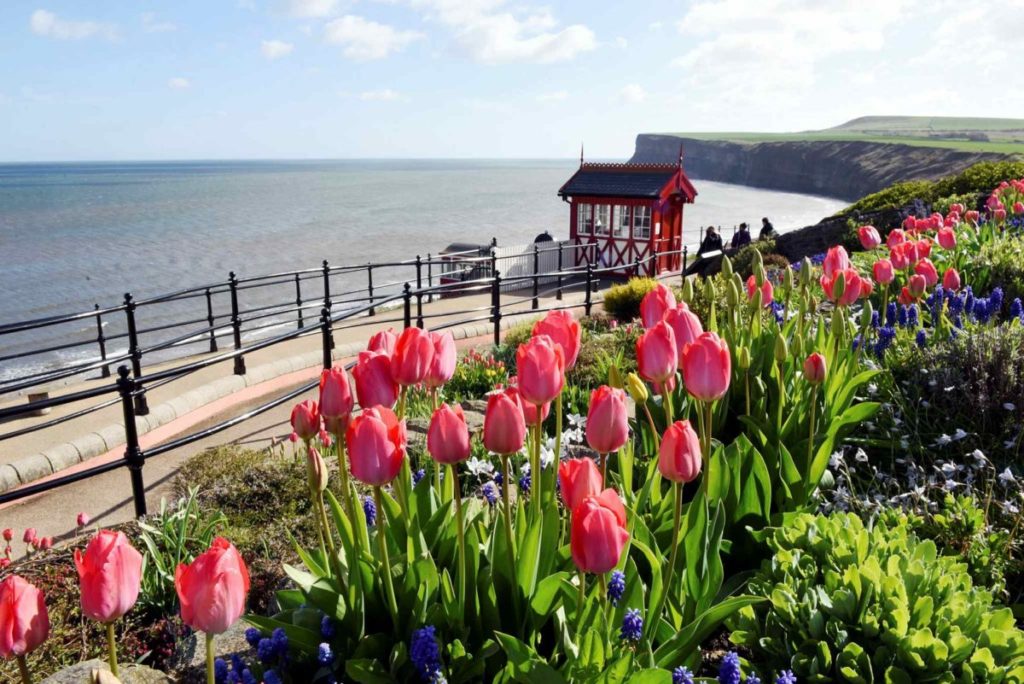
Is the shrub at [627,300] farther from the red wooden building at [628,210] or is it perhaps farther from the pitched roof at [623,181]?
the pitched roof at [623,181]

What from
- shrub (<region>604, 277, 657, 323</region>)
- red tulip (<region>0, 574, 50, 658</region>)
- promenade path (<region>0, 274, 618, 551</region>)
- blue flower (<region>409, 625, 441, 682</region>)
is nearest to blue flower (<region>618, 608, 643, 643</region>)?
blue flower (<region>409, 625, 441, 682</region>)

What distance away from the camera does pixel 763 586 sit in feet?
7.65

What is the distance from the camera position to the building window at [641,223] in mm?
22828

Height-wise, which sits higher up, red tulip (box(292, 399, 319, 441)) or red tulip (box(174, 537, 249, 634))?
red tulip (box(292, 399, 319, 441))

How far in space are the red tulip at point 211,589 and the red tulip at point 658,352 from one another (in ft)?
3.77

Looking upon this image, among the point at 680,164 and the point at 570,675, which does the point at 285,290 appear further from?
the point at 570,675

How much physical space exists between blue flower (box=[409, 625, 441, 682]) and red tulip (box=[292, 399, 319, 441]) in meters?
0.58

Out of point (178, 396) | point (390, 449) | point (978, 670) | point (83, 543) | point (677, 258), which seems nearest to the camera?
point (390, 449)

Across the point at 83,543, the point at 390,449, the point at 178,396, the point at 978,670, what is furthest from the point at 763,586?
the point at 178,396

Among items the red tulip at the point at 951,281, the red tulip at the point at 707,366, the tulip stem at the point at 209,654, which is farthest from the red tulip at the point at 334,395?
the red tulip at the point at 951,281

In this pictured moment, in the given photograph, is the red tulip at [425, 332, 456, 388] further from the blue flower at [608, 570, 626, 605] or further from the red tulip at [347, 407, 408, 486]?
the blue flower at [608, 570, 626, 605]

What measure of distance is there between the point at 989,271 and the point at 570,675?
226 inches

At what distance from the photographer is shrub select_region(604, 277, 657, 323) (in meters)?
10.4

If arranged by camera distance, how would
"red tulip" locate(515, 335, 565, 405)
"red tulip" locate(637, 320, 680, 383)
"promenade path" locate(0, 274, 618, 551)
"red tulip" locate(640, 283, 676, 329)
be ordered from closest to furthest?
"red tulip" locate(515, 335, 565, 405), "red tulip" locate(637, 320, 680, 383), "red tulip" locate(640, 283, 676, 329), "promenade path" locate(0, 274, 618, 551)
